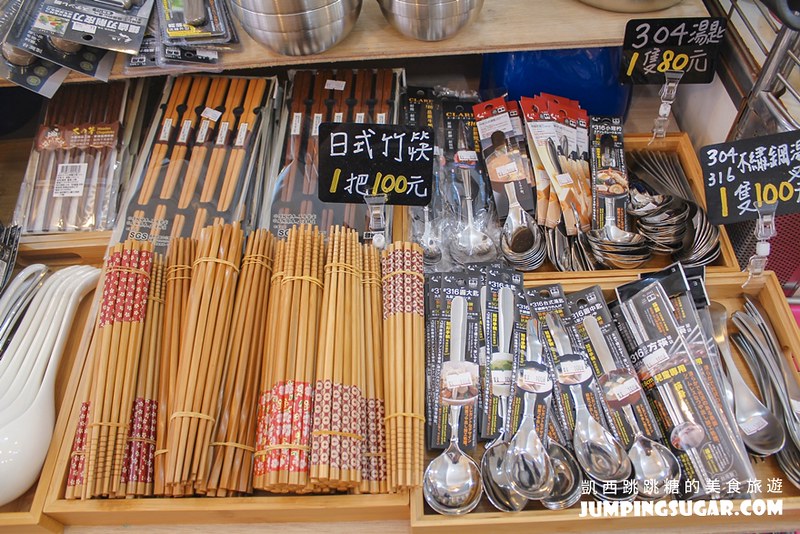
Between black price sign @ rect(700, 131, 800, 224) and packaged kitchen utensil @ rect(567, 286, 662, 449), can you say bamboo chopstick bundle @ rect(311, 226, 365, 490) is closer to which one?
packaged kitchen utensil @ rect(567, 286, 662, 449)

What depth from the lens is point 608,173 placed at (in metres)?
1.73

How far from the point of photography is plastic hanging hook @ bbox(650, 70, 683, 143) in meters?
1.63

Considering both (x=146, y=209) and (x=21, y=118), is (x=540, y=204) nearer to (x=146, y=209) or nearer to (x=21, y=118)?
(x=146, y=209)

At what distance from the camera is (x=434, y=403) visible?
1306mm

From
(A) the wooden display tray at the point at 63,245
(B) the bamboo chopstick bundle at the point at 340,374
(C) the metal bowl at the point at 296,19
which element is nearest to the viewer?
(B) the bamboo chopstick bundle at the point at 340,374

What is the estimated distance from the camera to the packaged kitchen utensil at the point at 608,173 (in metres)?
1.65

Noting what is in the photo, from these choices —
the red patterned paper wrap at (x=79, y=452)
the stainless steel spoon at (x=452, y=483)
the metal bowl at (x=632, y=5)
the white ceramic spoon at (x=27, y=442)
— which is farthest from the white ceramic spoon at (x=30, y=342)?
the metal bowl at (x=632, y=5)

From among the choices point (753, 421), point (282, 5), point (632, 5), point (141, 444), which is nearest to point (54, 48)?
point (282, 5)

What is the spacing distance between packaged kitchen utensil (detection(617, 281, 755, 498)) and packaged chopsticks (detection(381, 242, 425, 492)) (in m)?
0.50

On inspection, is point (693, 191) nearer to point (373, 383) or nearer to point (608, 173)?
point (608, 173)

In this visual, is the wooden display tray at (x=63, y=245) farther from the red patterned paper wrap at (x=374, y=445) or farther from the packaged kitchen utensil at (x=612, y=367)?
the packaged kitchen utensil at (x=612, y=367)

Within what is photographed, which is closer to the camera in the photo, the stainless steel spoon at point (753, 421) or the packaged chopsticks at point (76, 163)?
the stainless steel spoon at point (753, 421)

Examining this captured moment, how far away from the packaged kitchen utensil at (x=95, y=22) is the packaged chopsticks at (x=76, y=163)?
34cm

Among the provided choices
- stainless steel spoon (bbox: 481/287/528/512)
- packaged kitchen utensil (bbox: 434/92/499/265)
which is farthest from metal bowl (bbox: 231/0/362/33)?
stainless steel spoon (bbox: 481/287/528/512)
